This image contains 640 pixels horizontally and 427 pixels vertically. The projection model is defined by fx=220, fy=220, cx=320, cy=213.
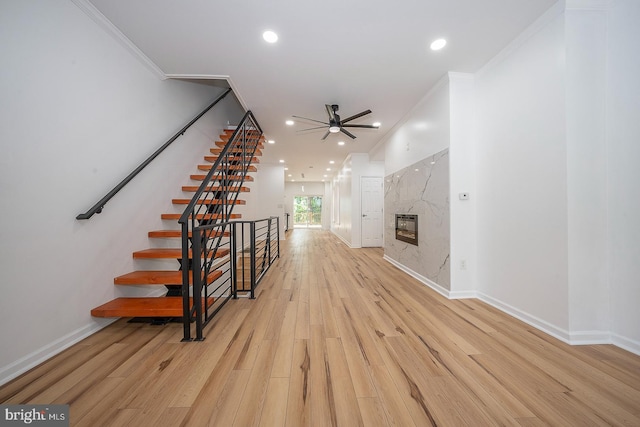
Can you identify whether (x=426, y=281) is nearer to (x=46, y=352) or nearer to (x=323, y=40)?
(x=323, y=40)

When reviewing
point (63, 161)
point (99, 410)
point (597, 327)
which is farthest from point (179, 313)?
point (597, 327)

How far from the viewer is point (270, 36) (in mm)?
2182

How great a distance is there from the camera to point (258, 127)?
4.53 metres

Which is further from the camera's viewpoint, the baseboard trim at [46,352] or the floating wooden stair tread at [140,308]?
the floating wooden stair tread at [140,308]

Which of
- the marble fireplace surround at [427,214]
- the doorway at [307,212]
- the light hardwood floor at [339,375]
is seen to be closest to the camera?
the light hardwood floor at [339,375]

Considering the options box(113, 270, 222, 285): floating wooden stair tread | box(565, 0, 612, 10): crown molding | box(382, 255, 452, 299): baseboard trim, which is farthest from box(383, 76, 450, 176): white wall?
box(113, 270, 222, 285): floating wooden stair tread

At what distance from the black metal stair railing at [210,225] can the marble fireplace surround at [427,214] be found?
2672mm

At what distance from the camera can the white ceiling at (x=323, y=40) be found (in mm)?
1892

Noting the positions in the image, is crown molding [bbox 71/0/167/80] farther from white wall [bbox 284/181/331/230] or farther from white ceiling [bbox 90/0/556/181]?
white wall [bbox 284/181/331/230]

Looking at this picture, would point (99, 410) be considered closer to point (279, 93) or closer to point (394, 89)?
point (279, 93)

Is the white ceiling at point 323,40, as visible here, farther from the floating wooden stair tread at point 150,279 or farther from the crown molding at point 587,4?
the floating wooden stair tread at point 150,279

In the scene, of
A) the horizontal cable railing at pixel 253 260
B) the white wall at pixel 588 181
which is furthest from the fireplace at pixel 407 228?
the horizontal cable railing at pixel 253 260

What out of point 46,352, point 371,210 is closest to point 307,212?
point 371,210

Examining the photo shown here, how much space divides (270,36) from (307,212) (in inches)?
485
